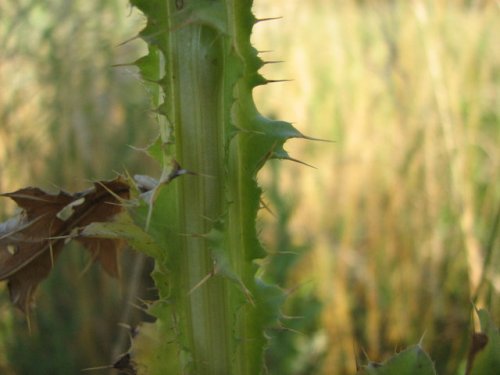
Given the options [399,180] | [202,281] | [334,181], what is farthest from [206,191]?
[334,181]

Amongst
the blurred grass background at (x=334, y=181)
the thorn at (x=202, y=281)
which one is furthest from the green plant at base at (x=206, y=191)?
the blurred grass background at (x=334, y=181)

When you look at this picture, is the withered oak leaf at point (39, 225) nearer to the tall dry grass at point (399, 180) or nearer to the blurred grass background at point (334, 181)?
the blurred grass background at point (334, 181)

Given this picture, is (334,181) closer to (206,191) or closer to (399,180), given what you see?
(399,180)

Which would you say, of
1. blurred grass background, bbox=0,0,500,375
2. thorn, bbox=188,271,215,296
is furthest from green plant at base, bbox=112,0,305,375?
blurred grass background, bbox=0,0,500,375

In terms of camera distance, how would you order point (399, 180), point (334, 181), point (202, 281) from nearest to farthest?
point (202, 281) < point (399, 180) < point (334, 181)

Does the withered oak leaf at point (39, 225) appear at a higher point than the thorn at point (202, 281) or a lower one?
higher

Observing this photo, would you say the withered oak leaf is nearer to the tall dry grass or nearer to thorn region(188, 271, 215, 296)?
thorn region(188, 271, 215, 296)

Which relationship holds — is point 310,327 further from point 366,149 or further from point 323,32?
point 323,32
